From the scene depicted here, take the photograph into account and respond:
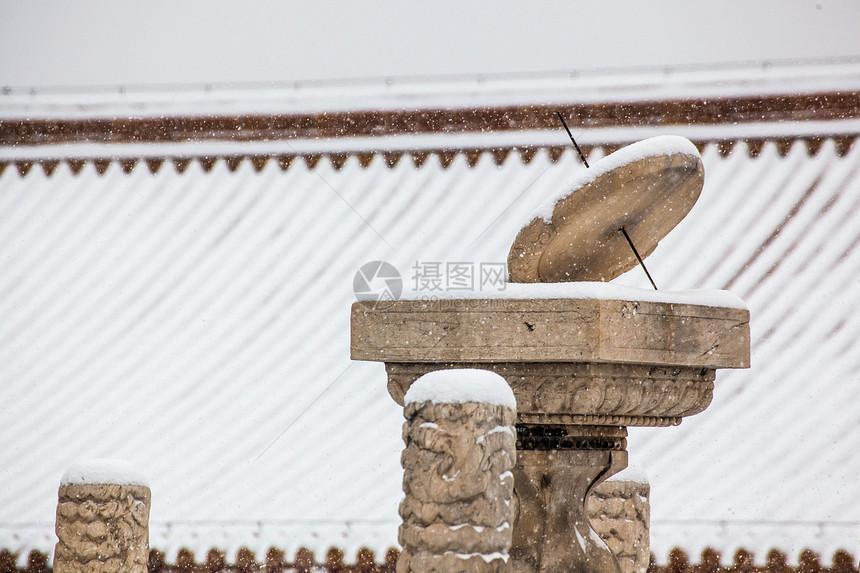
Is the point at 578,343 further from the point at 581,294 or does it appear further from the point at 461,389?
the point at 461,389

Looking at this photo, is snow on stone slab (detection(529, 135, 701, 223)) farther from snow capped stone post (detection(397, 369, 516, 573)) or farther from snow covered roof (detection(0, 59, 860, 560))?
snow covered roof (detection(0, 59, 860, 560))

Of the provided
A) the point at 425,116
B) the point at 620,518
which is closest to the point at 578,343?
the point at 620,518

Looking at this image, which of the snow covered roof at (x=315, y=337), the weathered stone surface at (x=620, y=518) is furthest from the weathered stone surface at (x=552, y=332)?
the snow covered roof at (x=315, y=337)

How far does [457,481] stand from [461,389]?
0.15 meters

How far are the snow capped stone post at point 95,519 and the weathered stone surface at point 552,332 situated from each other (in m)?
0.76

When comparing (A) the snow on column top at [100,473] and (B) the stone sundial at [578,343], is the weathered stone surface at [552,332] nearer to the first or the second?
(B) the stone sundial at [578,343]

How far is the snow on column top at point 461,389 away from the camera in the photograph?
5.80ft

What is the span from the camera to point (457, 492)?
5.75 feet

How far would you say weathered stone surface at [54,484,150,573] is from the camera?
2518 mm

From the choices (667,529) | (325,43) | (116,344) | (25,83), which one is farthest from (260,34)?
(667,529)

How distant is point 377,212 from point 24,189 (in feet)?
4.58

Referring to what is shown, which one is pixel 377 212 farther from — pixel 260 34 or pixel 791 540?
pixel 791 540

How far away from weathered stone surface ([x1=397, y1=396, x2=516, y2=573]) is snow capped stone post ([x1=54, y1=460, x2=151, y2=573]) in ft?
3.34

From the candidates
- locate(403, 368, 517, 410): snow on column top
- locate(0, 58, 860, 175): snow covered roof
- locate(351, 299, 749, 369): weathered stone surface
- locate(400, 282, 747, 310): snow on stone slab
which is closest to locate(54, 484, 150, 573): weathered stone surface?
locate(351, 299, 749, 369): weathered stone surface
